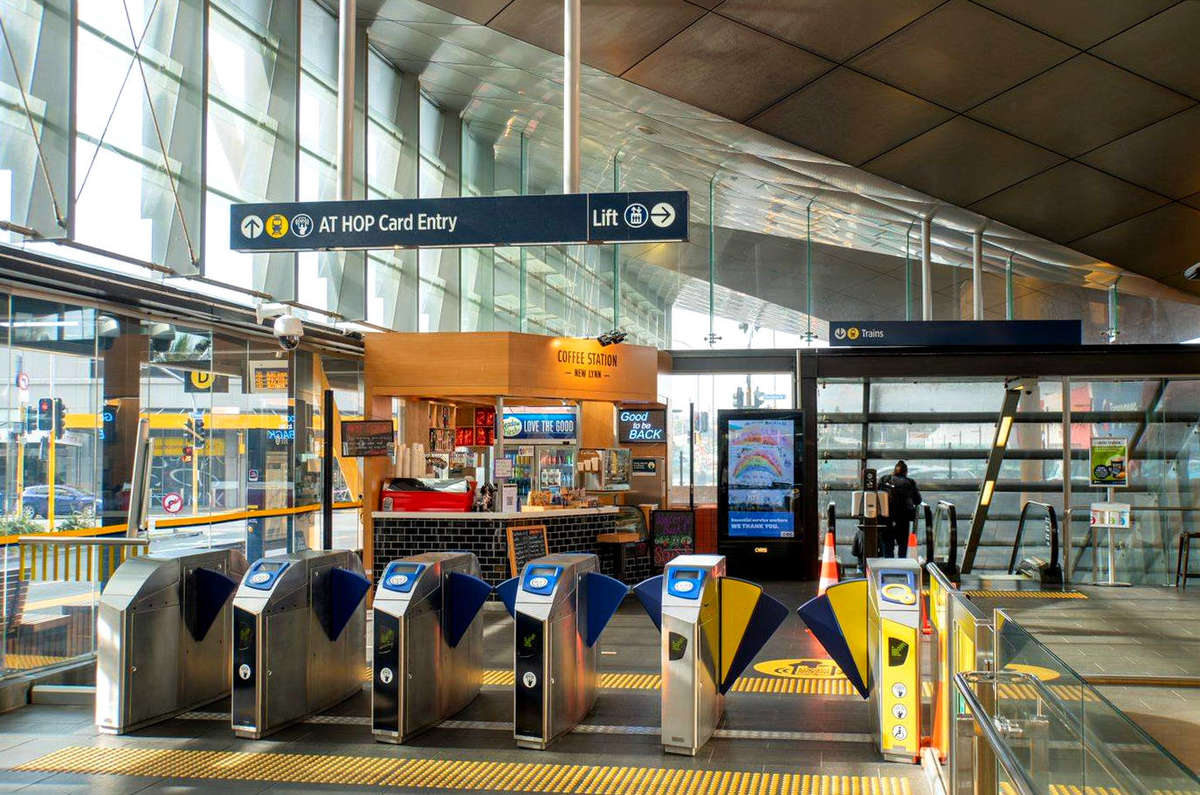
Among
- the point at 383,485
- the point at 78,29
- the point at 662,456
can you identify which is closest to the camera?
the point at 78,29

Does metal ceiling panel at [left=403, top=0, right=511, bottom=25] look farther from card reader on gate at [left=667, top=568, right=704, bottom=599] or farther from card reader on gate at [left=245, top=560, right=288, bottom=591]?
card reader on gate at [left=667, top=568, right=704, bottom=599]

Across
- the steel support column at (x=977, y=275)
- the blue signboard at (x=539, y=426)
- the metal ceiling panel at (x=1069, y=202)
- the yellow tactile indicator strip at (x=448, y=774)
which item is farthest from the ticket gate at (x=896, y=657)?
the blue signboard at (x=539, y=426)

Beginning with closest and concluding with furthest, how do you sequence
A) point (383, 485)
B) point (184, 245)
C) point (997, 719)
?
point (997, 719) → point (184, 245) → point (383, 485)

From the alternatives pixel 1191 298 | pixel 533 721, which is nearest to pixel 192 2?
pixel 533 721

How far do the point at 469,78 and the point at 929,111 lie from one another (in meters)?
7.92

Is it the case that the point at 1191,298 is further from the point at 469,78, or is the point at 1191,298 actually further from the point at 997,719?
the point at 997,719

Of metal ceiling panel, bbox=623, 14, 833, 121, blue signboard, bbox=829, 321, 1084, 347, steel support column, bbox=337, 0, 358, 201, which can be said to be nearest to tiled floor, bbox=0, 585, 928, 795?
steel support column, bbox=337, 0, 358, 201

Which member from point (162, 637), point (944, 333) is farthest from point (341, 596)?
point (944, 333)

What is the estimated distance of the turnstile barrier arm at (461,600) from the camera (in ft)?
22.5

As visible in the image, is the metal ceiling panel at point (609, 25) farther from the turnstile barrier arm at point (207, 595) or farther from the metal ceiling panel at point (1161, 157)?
the turnstile barrier arm at point (207, 595)

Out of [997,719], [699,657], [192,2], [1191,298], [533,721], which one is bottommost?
[533,721]

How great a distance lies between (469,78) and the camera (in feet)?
45.2

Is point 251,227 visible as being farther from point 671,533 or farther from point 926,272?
point 926,272

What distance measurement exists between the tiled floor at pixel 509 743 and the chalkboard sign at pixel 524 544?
13.0 feet
